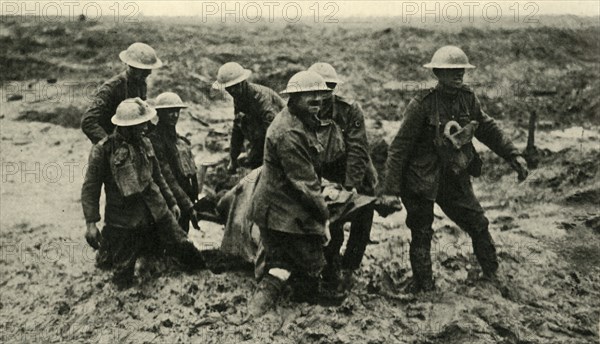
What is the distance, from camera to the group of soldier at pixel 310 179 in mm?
4512

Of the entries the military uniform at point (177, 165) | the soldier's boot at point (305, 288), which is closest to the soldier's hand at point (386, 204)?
the soldier's boot at point (305, 288)

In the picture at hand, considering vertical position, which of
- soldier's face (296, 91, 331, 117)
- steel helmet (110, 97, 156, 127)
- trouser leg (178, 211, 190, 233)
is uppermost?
soldier's face (296, 91, 331, 117)

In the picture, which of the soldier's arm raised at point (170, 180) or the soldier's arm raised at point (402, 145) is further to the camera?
the soldier's arm raised at point (170, 180)

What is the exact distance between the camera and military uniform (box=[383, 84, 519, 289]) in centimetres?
511

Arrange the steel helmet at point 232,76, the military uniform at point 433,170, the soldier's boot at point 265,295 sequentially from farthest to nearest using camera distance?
the steel helmet at point 232,76
the military uniform at point 433,170
the soldier's boot at point 265,295

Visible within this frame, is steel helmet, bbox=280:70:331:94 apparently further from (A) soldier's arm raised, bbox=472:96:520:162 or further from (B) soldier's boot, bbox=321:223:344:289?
(A) soldier's arm raised, bbox=472:96:520:162

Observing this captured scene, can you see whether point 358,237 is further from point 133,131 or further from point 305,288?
point 133,131

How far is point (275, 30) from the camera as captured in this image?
497 inches

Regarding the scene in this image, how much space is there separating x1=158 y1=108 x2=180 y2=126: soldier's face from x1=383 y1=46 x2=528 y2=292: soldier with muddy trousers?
2276mm

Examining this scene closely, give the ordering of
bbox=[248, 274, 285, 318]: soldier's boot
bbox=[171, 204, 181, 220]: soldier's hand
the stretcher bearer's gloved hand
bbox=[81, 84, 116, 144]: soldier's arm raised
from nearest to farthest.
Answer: bbox=[248, 274, 285, 318]: soldier's boot → the stretcher bearer's gloved hand → bbox=[171, 204, 181, 220]: soldier's hand → bbox=[81, 84, 116, 144]: soldier's arm raised

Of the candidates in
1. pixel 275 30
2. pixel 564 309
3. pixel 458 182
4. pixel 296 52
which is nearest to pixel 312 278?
pixel 458 182

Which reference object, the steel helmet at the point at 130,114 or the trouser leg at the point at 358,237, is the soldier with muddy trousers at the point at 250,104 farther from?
the trouser leg at the point at 358,237

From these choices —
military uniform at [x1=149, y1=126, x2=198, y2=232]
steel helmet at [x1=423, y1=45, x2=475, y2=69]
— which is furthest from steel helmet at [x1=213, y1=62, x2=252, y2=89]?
steel helmet at [x1=423, y1=45, x2=475, y2=69]

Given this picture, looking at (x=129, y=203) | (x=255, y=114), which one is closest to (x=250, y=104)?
(x=255, y=114)
